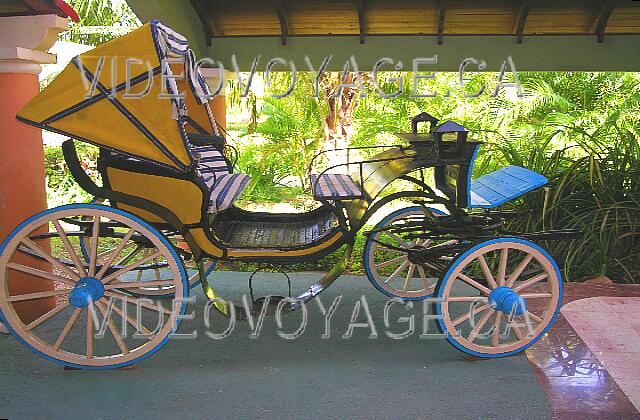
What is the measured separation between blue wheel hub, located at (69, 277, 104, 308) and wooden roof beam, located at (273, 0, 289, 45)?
2693mm

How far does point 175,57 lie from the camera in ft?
12.0

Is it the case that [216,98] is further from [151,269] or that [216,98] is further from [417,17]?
[417,17]

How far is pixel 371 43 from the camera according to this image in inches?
208

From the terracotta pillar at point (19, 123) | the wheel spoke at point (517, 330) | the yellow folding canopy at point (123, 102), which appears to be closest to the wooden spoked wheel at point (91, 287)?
the yellow folding canopy at point (123, 102)

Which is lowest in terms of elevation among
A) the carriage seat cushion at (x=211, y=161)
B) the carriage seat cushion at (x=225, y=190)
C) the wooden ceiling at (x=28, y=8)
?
the carriage seat cushion at (x=225, y=190)

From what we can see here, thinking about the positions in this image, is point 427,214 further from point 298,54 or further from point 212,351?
point 298,54

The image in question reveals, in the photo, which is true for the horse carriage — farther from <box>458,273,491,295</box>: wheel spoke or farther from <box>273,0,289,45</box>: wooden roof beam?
<box>273,0,289,45</box>: wooden roof beam

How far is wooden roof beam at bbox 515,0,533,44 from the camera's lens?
4922 millimetres

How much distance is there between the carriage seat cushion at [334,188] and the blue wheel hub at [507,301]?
870 mm

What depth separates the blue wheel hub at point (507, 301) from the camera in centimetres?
332

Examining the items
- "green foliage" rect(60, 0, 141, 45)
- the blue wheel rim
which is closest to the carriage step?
the blue wheel rim

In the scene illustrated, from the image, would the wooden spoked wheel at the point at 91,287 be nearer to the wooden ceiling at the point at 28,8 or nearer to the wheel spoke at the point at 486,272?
the wooden ceiling at the point at 28,8

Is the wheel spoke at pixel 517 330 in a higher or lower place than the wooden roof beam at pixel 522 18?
lower

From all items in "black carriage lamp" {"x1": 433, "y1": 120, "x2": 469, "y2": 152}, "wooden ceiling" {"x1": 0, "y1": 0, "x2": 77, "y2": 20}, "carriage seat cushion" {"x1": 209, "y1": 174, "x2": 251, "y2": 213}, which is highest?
"wooden ceiling" {"x1": 0, "y1": 0, "x2": 77, "y2": 20}
